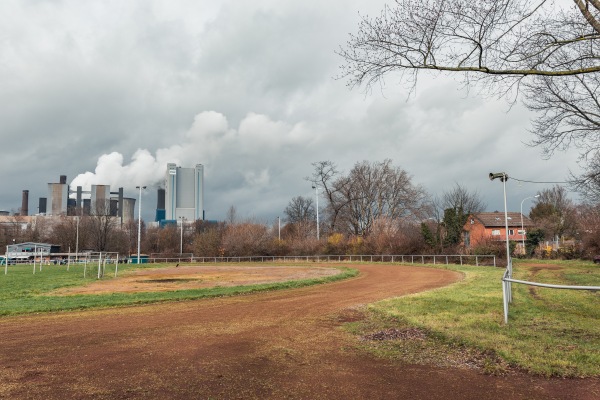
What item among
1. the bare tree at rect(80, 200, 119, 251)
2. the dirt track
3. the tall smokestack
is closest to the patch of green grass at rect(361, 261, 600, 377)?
the dirt track

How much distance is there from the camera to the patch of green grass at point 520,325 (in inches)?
258

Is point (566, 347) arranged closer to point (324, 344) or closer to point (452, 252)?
point (324, 344)

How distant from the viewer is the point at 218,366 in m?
6.68

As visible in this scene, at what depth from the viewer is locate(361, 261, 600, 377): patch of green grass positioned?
655 centimetres

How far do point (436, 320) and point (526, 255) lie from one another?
47.1 meters

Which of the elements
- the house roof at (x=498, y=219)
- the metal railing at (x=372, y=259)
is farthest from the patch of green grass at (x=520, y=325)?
the house roof at (x=498, y=219)

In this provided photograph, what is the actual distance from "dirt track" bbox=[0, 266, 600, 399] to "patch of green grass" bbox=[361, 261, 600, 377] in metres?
0.82

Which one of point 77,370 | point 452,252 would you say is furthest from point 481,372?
point 452,252

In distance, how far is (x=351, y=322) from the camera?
35.0ft

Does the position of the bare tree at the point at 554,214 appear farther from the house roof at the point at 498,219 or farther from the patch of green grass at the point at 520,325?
the patch of green grass at the point at 520,325

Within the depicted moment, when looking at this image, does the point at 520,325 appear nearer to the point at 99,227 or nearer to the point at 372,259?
the point at 372,259

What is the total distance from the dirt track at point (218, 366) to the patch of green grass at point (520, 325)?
818mm

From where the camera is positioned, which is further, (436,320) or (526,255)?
(526,255)

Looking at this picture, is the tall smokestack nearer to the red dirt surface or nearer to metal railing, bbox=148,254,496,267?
metal railing, bbox=148,254,496,267
